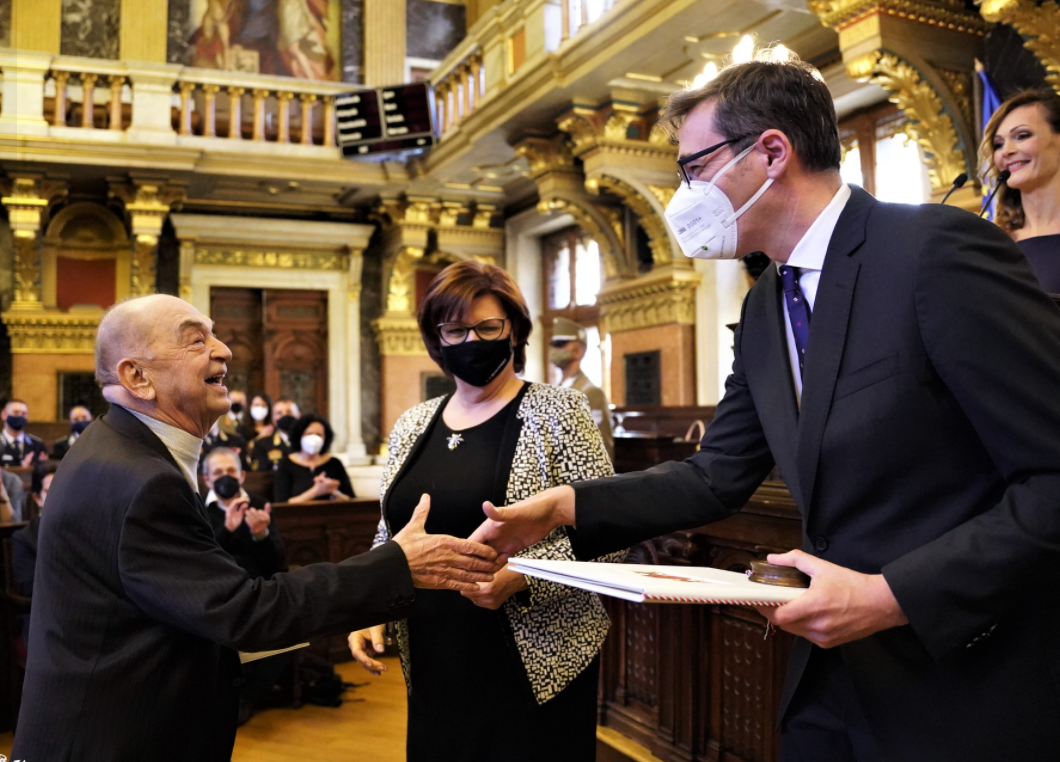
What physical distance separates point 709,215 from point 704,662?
1925mm

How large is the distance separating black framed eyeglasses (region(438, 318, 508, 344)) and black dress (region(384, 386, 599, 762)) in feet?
0.75

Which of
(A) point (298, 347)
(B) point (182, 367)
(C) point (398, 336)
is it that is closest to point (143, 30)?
(A) point (298, 347)

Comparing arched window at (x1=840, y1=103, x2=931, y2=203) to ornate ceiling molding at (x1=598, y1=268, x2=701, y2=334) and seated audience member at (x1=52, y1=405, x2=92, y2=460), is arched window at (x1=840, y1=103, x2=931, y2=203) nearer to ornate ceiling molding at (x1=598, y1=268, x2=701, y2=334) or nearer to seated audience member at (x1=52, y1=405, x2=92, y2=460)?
ornate ceiling molding at (x1=598, y1=268, x2=701, y2=334)

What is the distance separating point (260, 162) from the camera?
10.0m

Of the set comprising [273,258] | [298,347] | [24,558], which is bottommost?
[24,558]

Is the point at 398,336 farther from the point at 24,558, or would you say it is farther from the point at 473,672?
the point at 473,672

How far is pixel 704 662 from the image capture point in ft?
9.52

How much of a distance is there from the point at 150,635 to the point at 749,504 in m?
1.74

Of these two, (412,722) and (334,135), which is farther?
(334,135)

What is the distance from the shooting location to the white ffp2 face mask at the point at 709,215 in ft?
4.50

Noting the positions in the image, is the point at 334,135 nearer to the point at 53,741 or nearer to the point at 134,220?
the point at 134,220

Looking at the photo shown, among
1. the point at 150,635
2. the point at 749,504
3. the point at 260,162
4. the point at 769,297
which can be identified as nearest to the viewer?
the point at 769,297

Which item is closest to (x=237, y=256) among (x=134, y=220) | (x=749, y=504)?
(x=134, y=220)

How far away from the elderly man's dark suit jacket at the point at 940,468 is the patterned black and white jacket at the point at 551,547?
27.9 inches
